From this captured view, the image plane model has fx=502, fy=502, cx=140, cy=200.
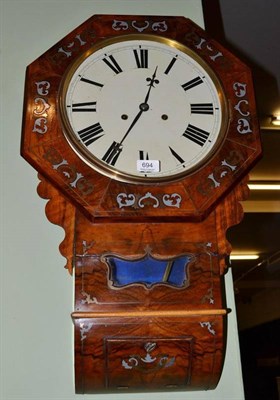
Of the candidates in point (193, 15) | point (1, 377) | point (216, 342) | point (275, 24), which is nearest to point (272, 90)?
point (275, 24)

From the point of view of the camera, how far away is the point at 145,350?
83 cm

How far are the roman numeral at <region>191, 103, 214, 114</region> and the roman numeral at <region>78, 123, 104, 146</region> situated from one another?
19 cm

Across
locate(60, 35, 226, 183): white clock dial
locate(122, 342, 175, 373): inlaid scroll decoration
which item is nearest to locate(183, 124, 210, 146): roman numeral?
locate(60, 35, 226, 183): white clock dial

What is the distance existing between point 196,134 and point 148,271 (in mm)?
280

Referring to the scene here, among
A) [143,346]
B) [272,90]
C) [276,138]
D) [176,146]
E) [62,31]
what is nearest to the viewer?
[143,346]

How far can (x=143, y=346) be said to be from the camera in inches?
32.8

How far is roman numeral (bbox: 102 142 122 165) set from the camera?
91 centimetres

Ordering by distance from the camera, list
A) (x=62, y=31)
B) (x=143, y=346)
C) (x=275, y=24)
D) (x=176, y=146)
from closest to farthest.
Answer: (x=143, y=346), (x=176, y=146), (x=62, y=31), (x=275, y=24)

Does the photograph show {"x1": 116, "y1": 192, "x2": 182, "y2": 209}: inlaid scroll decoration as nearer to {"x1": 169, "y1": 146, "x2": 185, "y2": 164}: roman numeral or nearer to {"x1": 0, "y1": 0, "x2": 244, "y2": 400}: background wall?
{"x1": 169, "y1": 146, "x2": 185, "y2": 164}: roman numeral

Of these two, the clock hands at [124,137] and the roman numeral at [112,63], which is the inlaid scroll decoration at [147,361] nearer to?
the clock hands at [124,137]

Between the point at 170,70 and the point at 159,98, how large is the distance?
7cm

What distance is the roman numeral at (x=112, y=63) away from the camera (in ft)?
3.26

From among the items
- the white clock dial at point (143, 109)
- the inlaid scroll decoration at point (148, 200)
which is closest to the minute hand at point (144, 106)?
the white clock dial at point (143, 109)

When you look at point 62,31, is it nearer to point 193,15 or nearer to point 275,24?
point 193,15
